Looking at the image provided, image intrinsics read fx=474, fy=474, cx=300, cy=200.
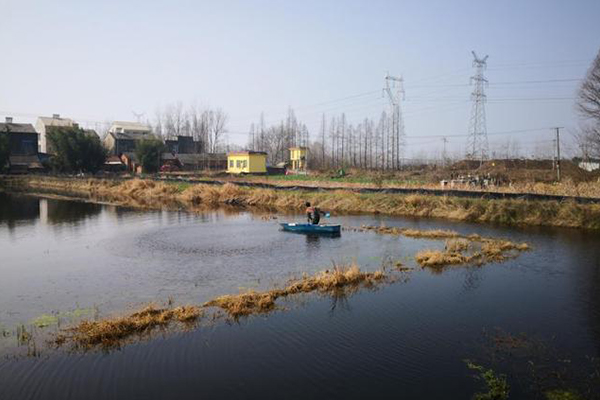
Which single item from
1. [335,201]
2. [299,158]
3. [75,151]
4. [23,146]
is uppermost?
[23,146]

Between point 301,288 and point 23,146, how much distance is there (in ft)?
233

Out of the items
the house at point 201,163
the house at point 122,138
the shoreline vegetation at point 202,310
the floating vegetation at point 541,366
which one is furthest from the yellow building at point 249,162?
the floating vegetation at point 541,366

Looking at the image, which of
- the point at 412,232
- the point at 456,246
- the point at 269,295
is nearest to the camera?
the point at 269,295

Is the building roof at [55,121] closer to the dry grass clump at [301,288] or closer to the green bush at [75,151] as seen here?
the green bush at [75,151]

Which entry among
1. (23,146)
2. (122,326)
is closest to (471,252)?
(122,326)

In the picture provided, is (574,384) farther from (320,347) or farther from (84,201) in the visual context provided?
(84,201)

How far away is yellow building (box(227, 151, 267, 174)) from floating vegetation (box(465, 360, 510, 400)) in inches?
2130

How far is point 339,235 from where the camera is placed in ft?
70.2

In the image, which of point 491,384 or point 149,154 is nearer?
point 491,384

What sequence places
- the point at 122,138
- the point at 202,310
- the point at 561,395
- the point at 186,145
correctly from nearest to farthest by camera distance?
the point at 561,395 < the point at 202,310 < the point at 122,138 < the point at 186,145

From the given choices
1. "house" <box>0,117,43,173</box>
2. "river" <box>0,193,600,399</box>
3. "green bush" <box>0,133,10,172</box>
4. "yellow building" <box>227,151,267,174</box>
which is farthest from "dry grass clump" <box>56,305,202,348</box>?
"house" <box>0,117,43,173</box>

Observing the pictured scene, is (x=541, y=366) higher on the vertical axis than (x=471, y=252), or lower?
lower

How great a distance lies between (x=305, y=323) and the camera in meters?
10.2

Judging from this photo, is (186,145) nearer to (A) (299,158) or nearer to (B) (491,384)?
(A) (299,158)
